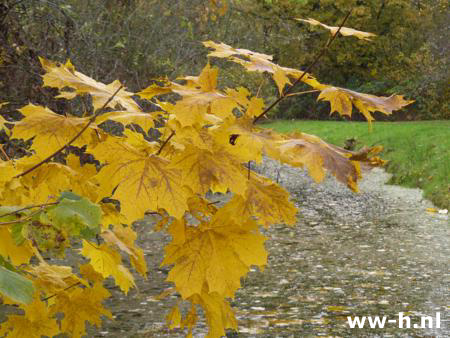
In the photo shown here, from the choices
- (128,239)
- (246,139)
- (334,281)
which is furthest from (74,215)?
(334,281)

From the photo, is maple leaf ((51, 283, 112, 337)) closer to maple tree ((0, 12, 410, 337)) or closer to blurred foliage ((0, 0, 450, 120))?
maple tree ((0, 12, 410, 337))

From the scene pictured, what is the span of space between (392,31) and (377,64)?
1.46m

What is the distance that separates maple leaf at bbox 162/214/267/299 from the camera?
1.54m

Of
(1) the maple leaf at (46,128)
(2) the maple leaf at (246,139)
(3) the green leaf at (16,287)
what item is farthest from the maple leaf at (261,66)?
(3) the green leaf at (16,287)

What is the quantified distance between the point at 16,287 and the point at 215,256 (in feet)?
2.04

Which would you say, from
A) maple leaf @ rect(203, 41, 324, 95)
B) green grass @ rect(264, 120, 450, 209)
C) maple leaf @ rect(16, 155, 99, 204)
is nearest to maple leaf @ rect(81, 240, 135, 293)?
maple leaf @ rect(16, 155, 99, 204)

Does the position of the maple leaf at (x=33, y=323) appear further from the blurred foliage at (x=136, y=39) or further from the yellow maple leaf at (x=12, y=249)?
the blurred foliage at (x=136, y=39)

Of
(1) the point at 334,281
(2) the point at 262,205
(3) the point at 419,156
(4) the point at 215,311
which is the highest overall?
(3) the point at 419,156

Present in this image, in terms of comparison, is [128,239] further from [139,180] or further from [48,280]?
[139,180]

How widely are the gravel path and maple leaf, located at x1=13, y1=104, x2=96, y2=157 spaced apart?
1.08 m

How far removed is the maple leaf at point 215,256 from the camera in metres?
1.54

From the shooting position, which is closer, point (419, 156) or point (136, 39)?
point (136, 39)

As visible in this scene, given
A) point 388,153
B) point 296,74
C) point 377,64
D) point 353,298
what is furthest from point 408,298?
point 377,64

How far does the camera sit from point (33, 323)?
2.25 metres
